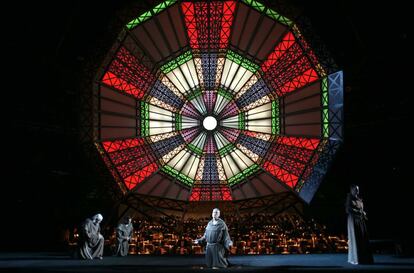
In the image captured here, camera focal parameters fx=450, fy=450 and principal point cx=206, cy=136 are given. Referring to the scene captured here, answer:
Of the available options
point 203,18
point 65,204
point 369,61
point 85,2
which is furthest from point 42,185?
point 369,61

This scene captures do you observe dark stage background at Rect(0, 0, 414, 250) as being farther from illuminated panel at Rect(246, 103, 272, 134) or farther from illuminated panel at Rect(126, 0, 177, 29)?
illuminated panel at Rect(246, 103, 272, 134)

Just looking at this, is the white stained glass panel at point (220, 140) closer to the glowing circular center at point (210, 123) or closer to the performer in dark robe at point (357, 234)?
the glowing circular center at point (210, 123)

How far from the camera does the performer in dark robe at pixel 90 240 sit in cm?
1662

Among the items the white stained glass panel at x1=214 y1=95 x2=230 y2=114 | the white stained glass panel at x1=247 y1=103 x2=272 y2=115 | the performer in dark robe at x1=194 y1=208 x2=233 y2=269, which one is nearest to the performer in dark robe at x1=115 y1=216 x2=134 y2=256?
the performer in dark robe at x1=194 y1=208 x2=233 y2=269

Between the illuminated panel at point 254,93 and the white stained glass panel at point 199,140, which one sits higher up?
the illuminated panel at point 254,93

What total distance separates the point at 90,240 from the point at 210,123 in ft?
42.0

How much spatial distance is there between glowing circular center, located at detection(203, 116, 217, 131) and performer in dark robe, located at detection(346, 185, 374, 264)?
15.6 meters

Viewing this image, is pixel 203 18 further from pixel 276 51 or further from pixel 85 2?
pixel 85 2

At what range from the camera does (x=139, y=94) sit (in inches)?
1027

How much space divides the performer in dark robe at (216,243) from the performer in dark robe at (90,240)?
5241 mm

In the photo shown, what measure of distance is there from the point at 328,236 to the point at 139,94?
1294cm

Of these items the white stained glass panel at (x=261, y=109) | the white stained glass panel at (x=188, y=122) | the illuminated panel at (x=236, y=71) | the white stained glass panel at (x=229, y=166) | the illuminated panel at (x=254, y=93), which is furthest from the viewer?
the white stained glass panel at (x=188, y=122)

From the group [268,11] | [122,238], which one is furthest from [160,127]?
[268,11]

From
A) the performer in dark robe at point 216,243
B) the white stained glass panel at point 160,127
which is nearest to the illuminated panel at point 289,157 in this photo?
the white stained glass panel at point 160,127
